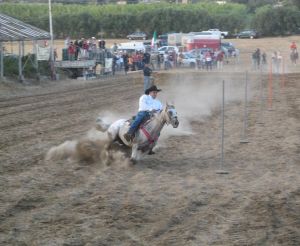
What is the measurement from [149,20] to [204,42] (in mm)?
29659

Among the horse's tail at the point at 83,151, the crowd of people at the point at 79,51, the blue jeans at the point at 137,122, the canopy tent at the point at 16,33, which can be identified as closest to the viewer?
the blue jeans at the point at 137,122

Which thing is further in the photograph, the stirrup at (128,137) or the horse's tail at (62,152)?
the horse's tail at (62,152)

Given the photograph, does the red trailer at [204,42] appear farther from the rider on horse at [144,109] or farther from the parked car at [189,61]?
the rider on horse at [144,109]

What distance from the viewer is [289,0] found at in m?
114

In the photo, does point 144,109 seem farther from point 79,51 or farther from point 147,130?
point 79,51

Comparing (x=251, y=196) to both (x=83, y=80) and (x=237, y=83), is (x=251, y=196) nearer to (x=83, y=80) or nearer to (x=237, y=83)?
(x=237, y=83)

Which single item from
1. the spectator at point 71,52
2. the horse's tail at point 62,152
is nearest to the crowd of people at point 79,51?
the spectator at point 71,52

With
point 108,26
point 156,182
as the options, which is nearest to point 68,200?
point 156,182

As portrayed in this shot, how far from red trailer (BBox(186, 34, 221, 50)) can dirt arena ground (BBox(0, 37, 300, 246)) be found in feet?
147

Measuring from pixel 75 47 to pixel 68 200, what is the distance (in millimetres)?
35626

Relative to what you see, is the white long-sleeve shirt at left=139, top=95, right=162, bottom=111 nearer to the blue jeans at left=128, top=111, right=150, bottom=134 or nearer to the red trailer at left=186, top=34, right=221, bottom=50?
the blue jeans at left=128, top=111, right=150, bottom=134

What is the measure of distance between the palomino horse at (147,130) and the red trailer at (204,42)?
5476cm

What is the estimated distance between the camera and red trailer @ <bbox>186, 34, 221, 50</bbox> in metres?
68.1

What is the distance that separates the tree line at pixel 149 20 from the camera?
9250 centimetres
